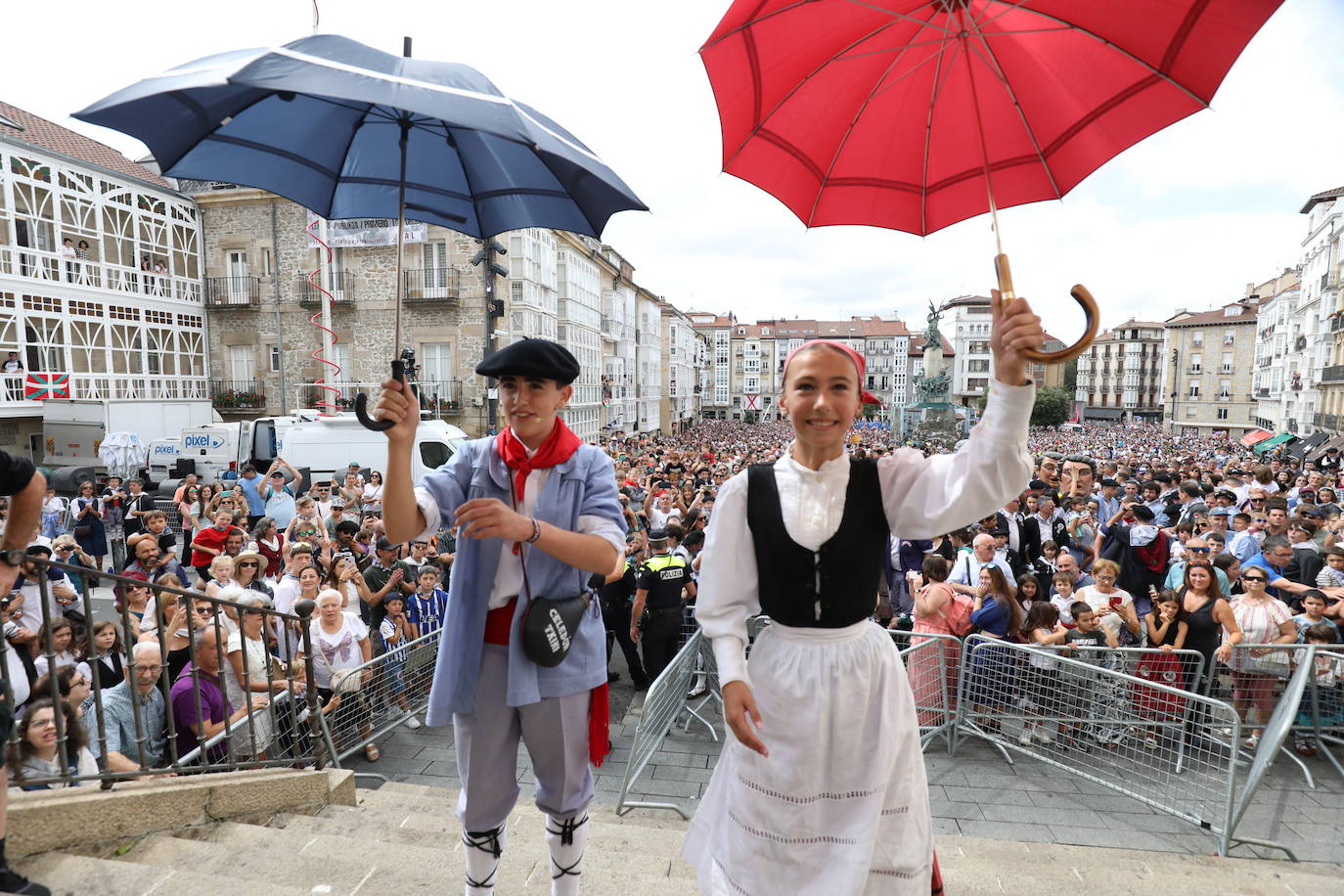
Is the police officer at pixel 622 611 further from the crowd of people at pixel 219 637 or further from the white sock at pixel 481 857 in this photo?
the white sock at pixel 481 857

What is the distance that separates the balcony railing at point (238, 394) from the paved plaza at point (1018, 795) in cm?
2658

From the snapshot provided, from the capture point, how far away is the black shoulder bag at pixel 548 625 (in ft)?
7.03

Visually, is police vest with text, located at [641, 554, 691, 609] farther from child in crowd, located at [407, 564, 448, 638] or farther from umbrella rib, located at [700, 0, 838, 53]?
umbrella rib, located at [700, 0, 838, 53]

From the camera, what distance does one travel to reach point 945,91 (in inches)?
88.9

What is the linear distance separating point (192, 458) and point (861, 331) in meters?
88.5

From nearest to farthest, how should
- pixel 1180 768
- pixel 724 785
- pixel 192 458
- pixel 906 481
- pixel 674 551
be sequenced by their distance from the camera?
pixel 906 481, pixel 724 785, pixel 1180 768, pixel 674 551, pixel 192 458

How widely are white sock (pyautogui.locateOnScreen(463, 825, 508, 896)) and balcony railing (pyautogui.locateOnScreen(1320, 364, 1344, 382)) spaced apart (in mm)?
50543

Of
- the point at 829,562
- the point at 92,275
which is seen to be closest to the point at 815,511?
the point at 829,562

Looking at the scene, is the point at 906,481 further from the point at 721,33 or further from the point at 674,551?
the point at 674,551

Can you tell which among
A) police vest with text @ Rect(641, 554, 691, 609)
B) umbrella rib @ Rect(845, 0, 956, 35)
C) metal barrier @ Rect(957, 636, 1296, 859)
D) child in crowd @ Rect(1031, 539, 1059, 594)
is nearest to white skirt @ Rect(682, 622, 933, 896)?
umbrella rib @ Rect(845, 0, 956, 35)

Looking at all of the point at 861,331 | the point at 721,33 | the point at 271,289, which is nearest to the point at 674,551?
the point at 721,33

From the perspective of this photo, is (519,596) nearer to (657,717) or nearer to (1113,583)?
(657,717)

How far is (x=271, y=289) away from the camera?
27.6 m

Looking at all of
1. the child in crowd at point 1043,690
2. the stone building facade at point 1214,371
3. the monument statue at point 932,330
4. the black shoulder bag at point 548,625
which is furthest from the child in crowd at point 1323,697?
the stone building facade at point 1214,371
